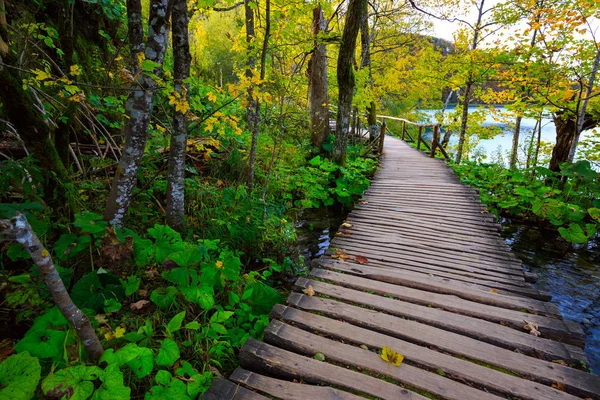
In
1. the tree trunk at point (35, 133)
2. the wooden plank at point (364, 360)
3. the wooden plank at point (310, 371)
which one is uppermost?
the tree trunk at point (35, 133)

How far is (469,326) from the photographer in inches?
104

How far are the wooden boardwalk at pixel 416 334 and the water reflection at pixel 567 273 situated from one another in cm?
164

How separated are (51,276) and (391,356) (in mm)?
2349

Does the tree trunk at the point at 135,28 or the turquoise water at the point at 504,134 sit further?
the turquoise water at the point at 504,134

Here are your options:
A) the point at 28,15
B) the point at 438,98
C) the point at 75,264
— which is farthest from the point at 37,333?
the point at 438,98

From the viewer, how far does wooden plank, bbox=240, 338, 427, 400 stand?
6.64 ft

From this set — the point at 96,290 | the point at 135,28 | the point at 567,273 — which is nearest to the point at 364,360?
the point at 96,290

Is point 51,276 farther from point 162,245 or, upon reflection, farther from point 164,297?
point 164,297

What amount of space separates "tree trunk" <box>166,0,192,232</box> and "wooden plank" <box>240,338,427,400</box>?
2140 mm

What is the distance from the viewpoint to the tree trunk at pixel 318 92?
9.20m

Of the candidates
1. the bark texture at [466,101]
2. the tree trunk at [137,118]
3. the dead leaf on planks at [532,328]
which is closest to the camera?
the dead leaf on planks at [532,328]

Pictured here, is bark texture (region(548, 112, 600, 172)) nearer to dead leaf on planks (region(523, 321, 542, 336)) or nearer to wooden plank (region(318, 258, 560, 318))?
wooden plank (region(318, 258, 560, 318))

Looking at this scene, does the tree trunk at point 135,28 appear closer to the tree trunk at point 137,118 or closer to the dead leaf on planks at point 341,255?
the tree trunk at point 137,118

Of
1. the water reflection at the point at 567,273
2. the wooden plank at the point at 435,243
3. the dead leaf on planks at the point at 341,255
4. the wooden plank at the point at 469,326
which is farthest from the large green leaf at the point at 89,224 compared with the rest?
the water reflection at the point at 567,273
